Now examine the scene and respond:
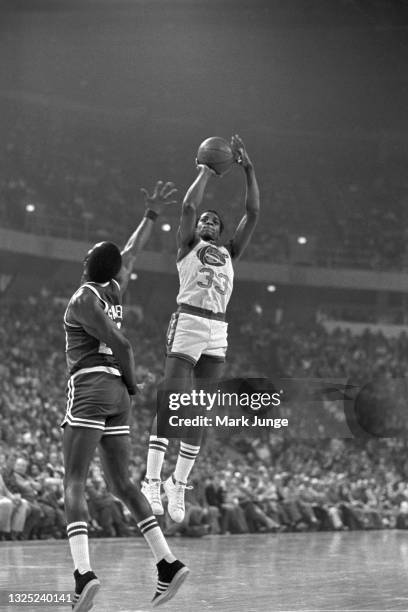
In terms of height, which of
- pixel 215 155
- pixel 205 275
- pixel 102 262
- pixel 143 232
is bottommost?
pixel 102 262

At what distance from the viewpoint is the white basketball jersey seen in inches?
293

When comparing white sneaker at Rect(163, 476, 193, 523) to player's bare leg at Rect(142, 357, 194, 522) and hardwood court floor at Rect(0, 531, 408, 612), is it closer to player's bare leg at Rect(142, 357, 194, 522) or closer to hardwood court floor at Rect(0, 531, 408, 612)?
player's bare leg at Rect(142, 357, 194, 522)

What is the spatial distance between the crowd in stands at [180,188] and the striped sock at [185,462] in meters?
22.3

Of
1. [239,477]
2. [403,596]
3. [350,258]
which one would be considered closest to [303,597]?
[403,596]

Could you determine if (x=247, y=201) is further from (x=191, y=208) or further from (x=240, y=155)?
(x=191, y=208)

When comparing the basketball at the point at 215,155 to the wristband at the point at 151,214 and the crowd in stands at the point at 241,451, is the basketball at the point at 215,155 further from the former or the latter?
the crowd in stands at the point at 241,451

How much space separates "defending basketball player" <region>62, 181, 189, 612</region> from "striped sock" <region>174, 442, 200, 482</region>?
1.32 m

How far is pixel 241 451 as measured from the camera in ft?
79.5

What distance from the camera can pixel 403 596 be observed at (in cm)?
762

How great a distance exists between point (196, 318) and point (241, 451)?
675 inches

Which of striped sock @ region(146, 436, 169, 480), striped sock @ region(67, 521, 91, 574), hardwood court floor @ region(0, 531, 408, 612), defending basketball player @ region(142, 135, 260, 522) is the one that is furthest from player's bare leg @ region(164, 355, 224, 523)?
striped sock @ region(67, 521, 91, 574)

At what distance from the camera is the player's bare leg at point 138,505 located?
20.1 ft

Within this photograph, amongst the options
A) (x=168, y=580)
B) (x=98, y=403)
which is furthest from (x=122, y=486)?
(x=168, y=580)

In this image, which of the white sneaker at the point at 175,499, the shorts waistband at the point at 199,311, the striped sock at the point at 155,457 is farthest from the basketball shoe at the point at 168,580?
the shorts waistband at the point at 199,311
